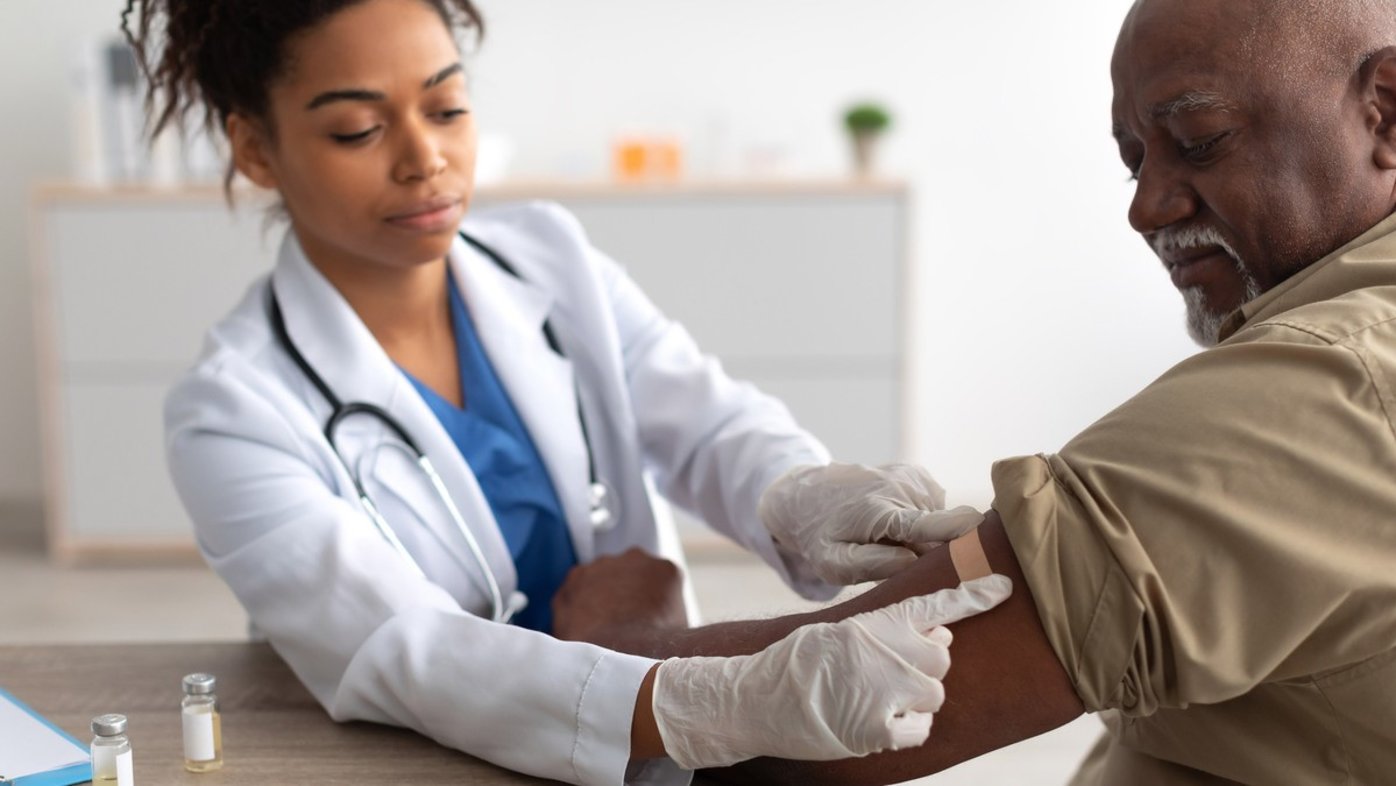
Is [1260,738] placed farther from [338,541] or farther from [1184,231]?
[338,541]

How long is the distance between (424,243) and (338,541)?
43 cm

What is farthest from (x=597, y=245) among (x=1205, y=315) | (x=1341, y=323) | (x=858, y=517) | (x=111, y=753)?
(x=1341, y=323)

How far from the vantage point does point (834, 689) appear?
40.4 inches

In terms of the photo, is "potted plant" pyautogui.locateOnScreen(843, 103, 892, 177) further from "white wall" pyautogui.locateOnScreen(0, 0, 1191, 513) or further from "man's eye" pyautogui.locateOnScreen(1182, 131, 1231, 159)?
"man's eye" pyautogui.locateOnScreen(1182, 131, 1231, 159)

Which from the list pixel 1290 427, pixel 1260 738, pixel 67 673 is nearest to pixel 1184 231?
pixel 1290 427

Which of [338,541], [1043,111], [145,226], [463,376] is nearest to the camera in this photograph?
[338,541]

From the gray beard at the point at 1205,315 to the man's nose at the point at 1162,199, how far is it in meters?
0.06

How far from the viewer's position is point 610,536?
1.79m

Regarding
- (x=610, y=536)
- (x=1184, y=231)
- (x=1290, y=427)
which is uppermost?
(x=1184, y=231)

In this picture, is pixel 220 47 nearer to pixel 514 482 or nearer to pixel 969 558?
pixel 514 482

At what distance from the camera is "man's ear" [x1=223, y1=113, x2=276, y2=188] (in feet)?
5.56

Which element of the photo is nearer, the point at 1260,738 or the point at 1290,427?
the point at 1290,427

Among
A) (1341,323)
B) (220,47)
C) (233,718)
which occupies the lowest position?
(233,718)

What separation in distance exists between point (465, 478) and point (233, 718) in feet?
1.35
